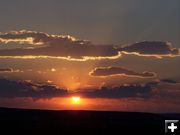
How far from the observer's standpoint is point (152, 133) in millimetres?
172500

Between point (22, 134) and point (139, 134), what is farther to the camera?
point (139, 134)

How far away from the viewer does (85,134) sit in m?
164

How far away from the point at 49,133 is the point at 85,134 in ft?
37.0

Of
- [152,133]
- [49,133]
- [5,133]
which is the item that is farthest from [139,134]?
[5,133]

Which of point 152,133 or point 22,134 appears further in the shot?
point 152,133

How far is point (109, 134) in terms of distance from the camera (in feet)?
544

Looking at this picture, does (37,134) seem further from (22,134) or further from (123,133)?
(123,133)

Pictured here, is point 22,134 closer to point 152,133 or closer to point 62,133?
point 62,133

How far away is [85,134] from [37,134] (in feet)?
50.6

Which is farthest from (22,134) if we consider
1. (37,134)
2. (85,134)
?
(85,134)

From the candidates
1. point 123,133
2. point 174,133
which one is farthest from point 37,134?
point 174,133

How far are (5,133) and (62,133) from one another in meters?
18.5

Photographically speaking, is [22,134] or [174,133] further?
[174,133]

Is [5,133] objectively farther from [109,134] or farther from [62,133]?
[109,134]
